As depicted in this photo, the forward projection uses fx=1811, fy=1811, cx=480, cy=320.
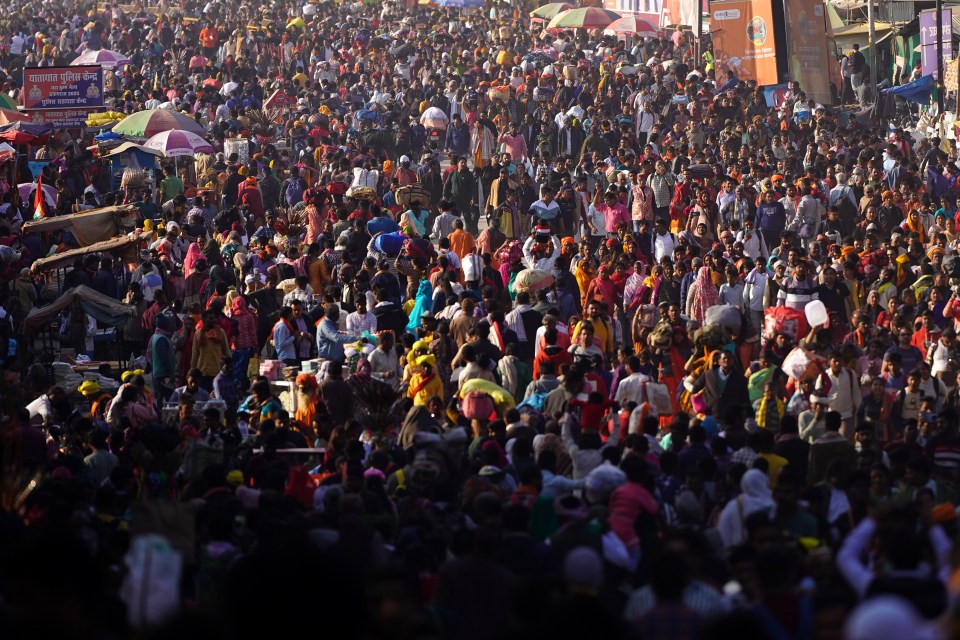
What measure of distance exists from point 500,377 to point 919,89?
17782 mm

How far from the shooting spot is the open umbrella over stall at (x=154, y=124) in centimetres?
2653

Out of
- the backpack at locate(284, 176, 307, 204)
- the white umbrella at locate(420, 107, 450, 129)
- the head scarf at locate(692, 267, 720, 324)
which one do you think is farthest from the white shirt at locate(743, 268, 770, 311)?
the white umbrella at locate(420, 107, 450, 129)

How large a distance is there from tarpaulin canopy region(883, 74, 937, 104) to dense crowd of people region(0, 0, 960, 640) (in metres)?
1.37

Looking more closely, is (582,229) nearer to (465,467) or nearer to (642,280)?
(642,280)

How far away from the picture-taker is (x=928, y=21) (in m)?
31.5

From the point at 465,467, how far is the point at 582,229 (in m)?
10.7

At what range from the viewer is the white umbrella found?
96.9 feet

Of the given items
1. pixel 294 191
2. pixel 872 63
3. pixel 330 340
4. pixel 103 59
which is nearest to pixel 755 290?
pixel 330 340

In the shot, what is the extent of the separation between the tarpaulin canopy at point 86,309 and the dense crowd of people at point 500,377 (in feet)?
0.28

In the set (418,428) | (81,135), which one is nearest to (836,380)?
(418,428)

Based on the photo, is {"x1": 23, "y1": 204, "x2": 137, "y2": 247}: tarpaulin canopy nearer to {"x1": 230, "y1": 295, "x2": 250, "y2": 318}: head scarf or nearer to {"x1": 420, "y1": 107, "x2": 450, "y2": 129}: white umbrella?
{"x1": 230, "y1": 295, "x2": 250, "y2": 318}: head scarf

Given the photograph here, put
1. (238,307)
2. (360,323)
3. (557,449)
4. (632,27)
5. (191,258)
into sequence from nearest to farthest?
(557,449) < (360,323) < (238,307) < (191,258) < (632,27)

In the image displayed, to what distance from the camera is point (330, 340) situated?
53.2ft

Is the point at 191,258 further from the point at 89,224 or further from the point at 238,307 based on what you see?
the point at 238,307
